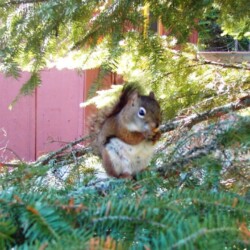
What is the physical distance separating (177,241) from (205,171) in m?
0.37

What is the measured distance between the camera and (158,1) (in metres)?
1.09

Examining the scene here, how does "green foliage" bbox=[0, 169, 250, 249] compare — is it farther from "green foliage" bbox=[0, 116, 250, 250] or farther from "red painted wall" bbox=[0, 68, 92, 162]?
"red painted wall" bbox=[0, 68, 92, 162]

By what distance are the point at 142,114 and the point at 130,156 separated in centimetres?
11

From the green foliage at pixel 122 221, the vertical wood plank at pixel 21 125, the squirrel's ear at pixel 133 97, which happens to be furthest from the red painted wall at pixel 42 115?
the green foliage at pixel 122 221

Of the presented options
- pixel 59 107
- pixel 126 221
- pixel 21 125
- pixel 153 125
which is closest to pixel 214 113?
pixel 153 125

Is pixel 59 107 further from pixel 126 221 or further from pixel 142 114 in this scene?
pixel 126 221

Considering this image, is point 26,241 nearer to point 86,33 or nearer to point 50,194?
point 50,194

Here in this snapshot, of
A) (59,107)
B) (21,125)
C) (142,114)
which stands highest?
(142,114)

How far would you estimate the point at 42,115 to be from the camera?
11.8 ft

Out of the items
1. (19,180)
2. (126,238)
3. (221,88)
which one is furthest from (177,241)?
(221,88)

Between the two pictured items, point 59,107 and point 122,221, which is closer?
point 122,221

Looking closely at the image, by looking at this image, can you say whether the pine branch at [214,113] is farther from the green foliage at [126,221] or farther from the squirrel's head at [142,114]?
the green foliage at [126,221]

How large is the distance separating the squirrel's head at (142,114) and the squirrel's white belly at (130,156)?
4 cm

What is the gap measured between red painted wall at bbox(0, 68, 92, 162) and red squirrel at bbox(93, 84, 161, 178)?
2296mm
